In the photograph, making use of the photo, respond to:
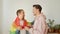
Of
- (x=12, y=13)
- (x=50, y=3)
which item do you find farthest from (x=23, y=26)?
(x=50, y=3)

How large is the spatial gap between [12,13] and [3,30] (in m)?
0.19

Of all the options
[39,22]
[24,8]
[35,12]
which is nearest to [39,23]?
[39,22]

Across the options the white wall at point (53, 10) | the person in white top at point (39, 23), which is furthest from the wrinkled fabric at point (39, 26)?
the white wall at point (53, 10)

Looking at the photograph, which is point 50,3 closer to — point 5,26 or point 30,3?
point 30,3

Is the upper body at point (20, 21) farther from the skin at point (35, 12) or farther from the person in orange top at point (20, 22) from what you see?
the skin at point (35, 12)

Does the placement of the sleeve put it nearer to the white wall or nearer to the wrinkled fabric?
the wrinkled fabric

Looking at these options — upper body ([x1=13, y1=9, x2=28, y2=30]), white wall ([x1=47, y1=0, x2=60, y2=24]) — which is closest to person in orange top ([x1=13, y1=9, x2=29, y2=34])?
upper body ([x1=13, y1=9, x2=28, y2=30])

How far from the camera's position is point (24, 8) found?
178 centimetres

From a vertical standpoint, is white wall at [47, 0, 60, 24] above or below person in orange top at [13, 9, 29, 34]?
above

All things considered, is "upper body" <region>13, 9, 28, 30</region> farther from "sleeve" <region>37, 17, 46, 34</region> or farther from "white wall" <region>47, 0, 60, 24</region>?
"white wall" <region>47, 0, 60, 24</region>

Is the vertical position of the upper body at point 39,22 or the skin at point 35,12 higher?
the skin at point 35,12

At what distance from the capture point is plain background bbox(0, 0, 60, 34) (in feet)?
5.81

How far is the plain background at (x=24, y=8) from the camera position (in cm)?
177

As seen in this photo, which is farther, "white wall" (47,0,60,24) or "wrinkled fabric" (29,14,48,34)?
"white wall" (47,0,60,24)
